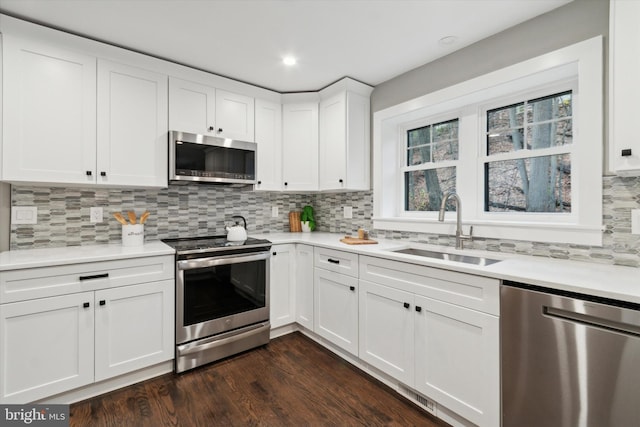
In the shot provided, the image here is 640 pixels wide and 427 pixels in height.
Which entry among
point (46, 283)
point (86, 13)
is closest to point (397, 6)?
point (86, 13)

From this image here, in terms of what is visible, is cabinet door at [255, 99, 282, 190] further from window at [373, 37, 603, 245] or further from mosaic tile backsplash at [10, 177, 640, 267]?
window at [373, 37, 603, 245]

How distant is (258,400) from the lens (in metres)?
1.91

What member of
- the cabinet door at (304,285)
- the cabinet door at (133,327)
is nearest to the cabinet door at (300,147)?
the cabinet door at (304,285)

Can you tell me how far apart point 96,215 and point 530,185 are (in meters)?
3.26

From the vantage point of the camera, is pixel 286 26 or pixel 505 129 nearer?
pixel 286 26

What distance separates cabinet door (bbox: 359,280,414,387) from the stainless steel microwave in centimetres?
146

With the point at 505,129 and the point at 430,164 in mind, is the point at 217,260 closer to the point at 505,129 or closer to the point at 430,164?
the point at 430,164

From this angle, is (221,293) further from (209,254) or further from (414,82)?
(414,82)

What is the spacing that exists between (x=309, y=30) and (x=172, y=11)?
2.79 feet

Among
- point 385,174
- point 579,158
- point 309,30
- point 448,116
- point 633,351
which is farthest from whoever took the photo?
point 385,174

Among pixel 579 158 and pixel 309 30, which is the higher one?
pixel 309 30

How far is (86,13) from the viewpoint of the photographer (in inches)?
73.4

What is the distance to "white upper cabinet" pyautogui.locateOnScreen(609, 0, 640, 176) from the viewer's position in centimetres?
139

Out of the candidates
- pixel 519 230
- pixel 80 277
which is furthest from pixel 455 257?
pixel 80 277
